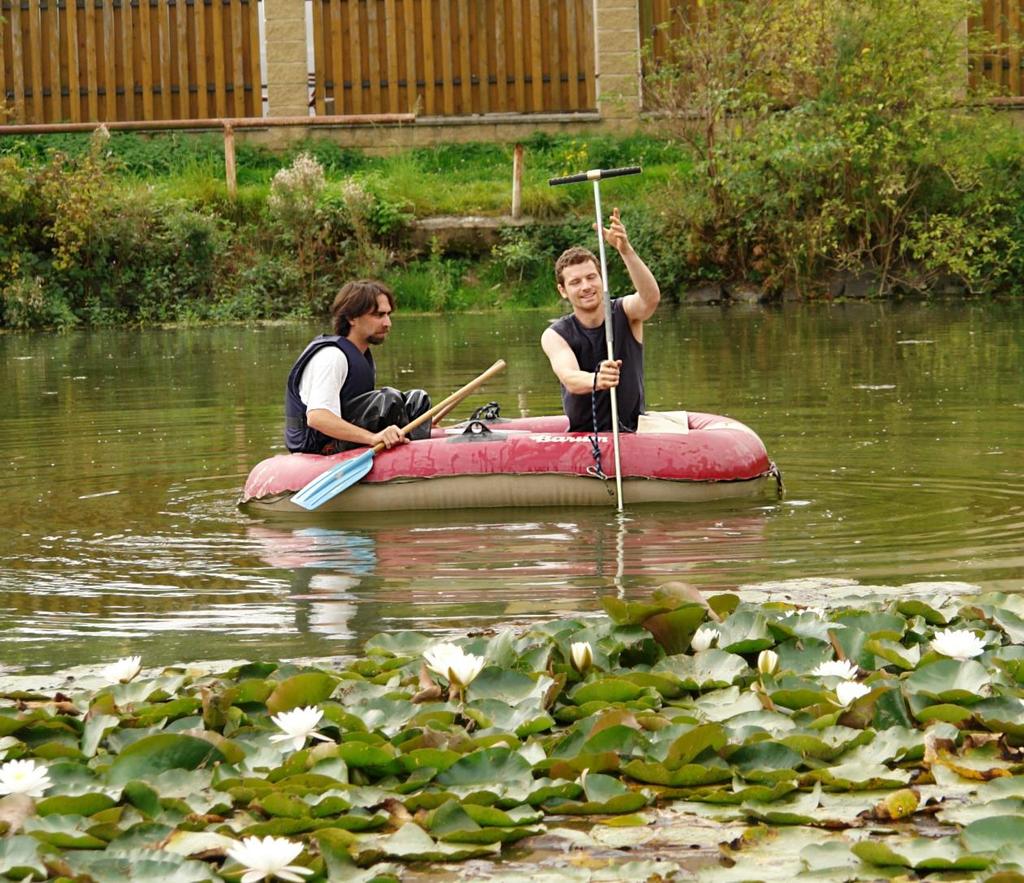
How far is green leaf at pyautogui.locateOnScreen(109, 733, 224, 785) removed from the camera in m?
3.88

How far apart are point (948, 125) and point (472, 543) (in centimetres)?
1487

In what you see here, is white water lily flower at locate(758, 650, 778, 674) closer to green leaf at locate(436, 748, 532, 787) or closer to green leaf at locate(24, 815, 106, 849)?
green leaf at locate(436, 748, 532, 787)

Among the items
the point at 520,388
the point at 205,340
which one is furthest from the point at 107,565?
the point at 205,340

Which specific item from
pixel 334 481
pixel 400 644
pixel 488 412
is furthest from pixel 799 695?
pixel 488 412

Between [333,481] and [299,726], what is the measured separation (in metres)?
4.64

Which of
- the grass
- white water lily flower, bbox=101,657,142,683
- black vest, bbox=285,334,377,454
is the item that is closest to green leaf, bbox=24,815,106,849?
white water lily flower, bbox=101,657,142,683

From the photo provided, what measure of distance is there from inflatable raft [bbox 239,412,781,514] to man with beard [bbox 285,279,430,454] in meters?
0.16

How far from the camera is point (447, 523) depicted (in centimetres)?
827

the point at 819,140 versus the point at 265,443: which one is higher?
the point at 819,140

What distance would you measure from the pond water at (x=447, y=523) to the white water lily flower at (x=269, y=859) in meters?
2.25

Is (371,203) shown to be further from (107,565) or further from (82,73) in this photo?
(107,565)

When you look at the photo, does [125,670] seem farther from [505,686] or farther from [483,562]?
[483,562]

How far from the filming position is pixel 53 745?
160 inches

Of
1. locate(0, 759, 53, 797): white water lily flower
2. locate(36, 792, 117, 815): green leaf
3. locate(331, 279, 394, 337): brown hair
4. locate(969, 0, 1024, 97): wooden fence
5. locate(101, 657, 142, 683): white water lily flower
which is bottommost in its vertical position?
locate(36, 792, 117, 815): green leaf
